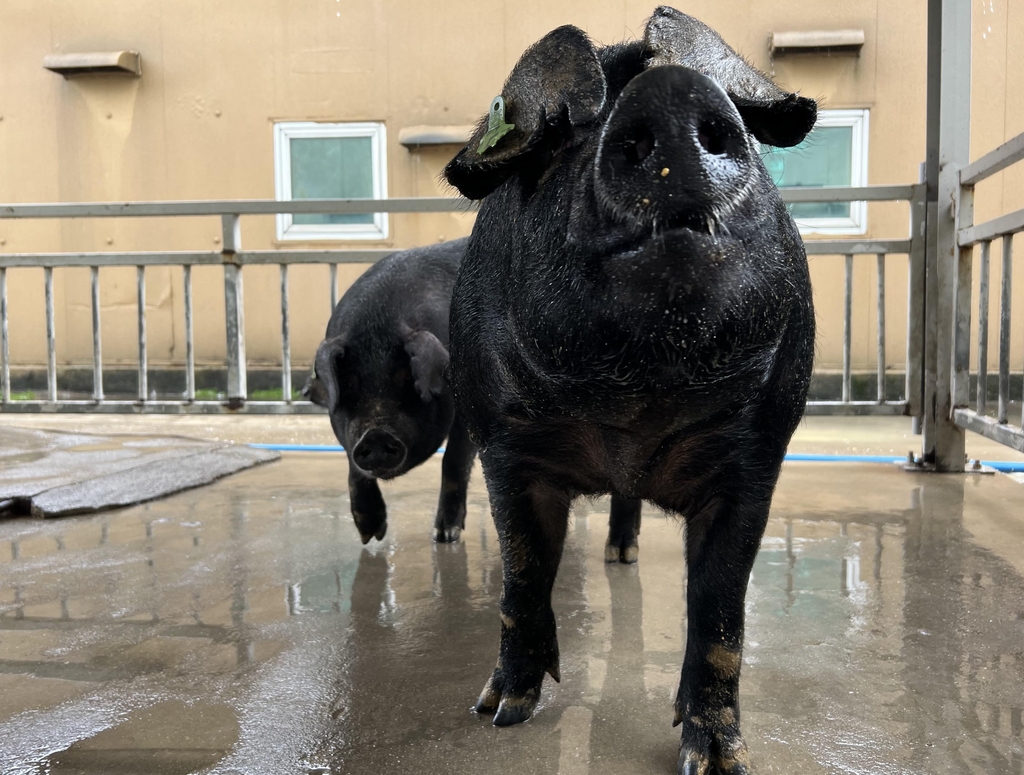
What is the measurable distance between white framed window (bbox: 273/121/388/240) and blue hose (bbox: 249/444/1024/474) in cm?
319

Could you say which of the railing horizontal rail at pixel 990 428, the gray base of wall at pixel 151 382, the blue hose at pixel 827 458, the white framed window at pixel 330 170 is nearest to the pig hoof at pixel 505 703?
the railing horizontal rail at pixel 990 428

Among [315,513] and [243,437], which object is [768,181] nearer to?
[315,513]

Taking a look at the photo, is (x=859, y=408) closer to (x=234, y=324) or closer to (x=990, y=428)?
(x=990, y=428)

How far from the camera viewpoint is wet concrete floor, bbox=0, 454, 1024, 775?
1.87 metres

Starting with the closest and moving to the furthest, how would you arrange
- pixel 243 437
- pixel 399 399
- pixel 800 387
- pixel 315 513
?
1. pixel 800 387
2. pixel 399 399
3. pixel 315 513
4. pixel 243 437

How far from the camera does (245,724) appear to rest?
1990 mm

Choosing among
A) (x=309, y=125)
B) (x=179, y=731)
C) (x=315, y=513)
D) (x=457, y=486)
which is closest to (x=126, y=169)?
(x=309, y=125)

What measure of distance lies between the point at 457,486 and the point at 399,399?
0.52 metres

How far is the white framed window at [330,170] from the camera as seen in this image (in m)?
8.64

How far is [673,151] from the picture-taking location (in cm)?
122

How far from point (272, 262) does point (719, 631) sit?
4.07m

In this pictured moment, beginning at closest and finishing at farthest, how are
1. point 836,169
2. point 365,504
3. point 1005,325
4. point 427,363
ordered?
point 427,363 → point 365,504 → point 1005,325 → point 836,169

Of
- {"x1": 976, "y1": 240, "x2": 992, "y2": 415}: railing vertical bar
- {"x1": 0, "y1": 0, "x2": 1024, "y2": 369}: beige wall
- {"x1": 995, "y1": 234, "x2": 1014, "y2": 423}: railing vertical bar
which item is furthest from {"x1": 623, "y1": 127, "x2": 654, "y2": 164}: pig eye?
{"x1": 0, "y1": 0, "x2": 1024, "y2": 369}: beige wall

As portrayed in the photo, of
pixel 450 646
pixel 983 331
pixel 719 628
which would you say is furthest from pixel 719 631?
pixel 983 331
